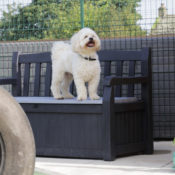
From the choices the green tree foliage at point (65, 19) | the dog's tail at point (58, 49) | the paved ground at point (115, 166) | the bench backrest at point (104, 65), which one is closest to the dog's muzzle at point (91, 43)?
the dog's tail at point (58, 49)

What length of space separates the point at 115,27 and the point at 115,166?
96.4 inches

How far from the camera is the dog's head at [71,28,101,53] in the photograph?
5.56 meters

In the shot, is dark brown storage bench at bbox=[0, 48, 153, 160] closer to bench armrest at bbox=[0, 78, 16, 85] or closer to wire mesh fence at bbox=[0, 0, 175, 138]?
bench armrest at bbox=[0, 78, 16, 85]

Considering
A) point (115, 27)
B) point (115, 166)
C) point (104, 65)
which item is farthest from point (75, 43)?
point (115, 27)

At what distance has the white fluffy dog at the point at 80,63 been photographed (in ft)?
18.4

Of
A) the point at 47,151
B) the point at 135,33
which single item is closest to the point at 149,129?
the point at 47,151

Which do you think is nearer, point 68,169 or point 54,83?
point 68,169

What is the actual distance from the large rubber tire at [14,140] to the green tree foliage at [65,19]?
474 cm

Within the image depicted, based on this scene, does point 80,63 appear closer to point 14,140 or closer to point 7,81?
point 7,81

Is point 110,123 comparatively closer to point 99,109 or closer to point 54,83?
point 99,109

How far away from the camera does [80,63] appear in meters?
5.64

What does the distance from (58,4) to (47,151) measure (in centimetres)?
219

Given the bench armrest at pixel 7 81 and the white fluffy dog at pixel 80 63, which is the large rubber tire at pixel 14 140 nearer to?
the white fluffy dog at pixel 80 63

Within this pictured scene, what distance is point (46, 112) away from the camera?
5910 mm
